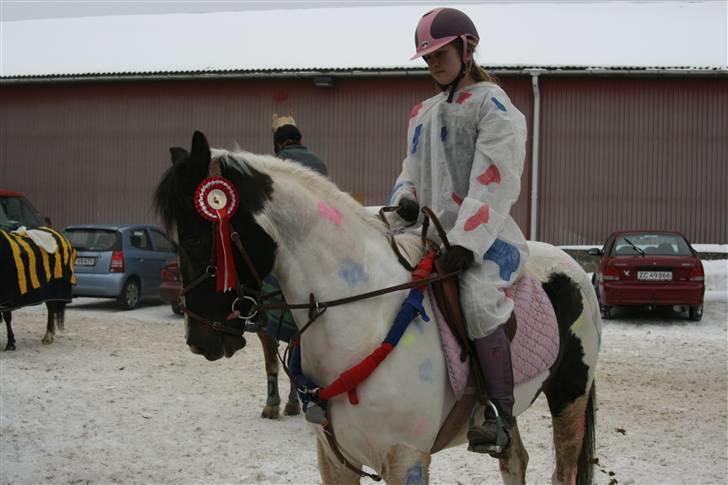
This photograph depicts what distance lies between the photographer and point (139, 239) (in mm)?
16578

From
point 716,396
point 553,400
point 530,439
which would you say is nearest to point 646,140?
point 716,396

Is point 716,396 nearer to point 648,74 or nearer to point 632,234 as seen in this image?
point 632,234

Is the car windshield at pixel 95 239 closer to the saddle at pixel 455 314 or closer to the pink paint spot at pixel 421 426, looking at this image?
the saddle at pixel 455 314

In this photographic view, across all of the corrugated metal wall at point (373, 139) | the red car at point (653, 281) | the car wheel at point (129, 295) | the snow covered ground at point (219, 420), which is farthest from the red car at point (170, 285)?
the red car at point (653, 281)

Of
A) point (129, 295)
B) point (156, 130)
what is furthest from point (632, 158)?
point (156, 130)

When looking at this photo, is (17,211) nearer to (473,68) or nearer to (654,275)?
(654,275)

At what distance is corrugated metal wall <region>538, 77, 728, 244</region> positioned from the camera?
18.6 meters

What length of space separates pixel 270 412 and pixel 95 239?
9.87 metres

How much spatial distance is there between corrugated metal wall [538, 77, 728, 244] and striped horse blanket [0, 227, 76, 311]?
11.5 meters

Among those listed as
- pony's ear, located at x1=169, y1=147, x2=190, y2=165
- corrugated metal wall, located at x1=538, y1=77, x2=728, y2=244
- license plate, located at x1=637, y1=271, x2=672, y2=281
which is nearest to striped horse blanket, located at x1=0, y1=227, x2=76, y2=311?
pony's ear, located at x1=169, y1=147, x2=190, y2=165

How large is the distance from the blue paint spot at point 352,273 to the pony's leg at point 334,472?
26.7 inches

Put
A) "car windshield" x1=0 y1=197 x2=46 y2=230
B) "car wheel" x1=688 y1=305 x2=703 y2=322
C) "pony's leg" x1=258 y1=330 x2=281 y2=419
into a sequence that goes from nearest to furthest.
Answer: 1. "pony's leg" x1=258 y1=330 x2=281 y2=419
2. "car wheel" x1=688 y1=305 x2=703 y2=322
3. "car windshield" x1=0 y1=197 x2=46 y2=230

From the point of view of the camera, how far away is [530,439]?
652 cm

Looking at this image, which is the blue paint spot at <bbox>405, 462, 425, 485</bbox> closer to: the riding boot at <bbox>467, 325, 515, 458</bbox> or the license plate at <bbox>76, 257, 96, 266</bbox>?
the riding boot at <bbox>467, 325, 515, 458</bbox>
